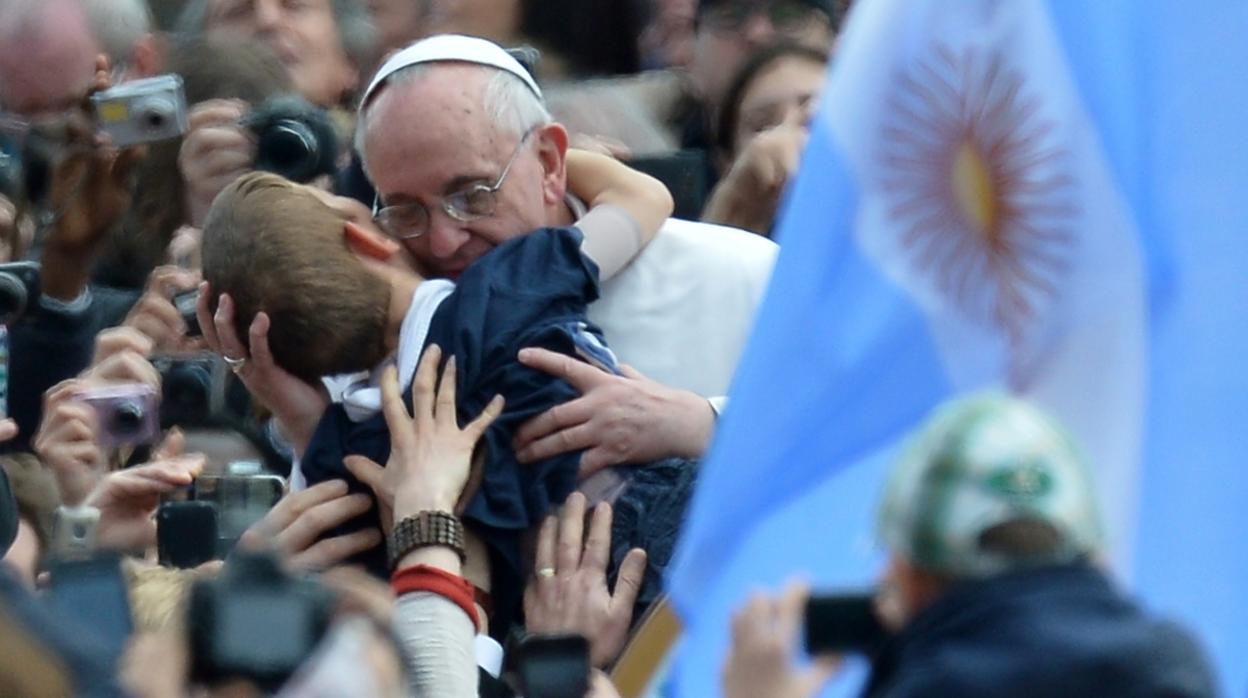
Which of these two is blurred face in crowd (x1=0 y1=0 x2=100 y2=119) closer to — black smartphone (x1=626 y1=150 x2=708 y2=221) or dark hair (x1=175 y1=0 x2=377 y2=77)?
dark hair (x1=175 y1=0 x2=377 y2=77)

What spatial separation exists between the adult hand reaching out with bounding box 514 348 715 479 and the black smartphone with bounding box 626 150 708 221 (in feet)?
3.37

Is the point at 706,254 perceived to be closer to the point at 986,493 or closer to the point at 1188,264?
the point at 1188,264

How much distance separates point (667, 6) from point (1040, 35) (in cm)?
264

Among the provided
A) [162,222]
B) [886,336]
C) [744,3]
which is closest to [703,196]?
[744,3]

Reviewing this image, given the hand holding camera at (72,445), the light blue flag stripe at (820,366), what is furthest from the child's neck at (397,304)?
the hand holding camera at (72,445)

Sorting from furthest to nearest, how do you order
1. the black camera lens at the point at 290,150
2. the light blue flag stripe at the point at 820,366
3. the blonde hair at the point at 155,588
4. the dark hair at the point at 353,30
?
the dark hair at the point at 353,30 → the black camera lens at the point at 290,150 → the light blue flag stripe at the point at 820,366 → the blonde hair at the point at 155,588

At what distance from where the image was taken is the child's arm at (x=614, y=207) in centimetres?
432

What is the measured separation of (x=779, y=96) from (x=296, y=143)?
968 mm

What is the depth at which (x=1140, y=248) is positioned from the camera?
375 cm

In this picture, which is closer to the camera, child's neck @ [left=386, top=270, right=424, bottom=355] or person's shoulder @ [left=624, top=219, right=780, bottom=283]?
child's neck @ [left=386, top=270, right=424, bottom=355]

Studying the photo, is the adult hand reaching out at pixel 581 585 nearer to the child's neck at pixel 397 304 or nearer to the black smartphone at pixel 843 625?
the child's neck at pixel 397 304

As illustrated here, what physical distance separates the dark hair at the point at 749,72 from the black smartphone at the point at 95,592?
2.97 m

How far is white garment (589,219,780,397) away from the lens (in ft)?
14.4

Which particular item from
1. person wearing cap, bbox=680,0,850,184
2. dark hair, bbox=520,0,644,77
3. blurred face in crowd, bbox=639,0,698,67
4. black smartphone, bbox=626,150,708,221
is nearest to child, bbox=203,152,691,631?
black smartphone, bbox=626,150,708,221
